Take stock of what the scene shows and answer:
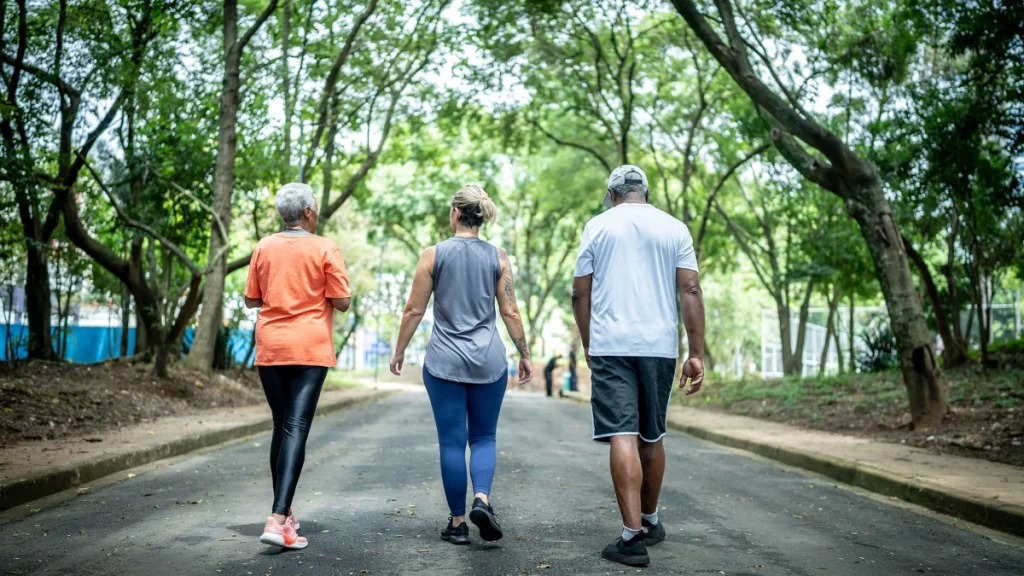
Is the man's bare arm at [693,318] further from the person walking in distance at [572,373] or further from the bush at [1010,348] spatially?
the person walking in distance at [572,373]

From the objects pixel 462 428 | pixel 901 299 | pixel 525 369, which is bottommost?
pixel 462 428

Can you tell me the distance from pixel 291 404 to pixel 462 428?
3.10ft

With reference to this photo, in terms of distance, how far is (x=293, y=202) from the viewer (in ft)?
17.9

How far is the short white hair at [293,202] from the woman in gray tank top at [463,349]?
75 cm

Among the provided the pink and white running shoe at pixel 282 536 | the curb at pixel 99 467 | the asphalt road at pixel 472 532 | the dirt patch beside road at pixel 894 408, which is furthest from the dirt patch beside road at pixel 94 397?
the dirt patch beside road at pixel 894 408

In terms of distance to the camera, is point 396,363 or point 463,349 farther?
point 396,363

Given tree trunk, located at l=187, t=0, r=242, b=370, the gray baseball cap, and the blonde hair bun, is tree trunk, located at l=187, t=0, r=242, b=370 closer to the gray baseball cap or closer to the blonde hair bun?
the blonde hair bun

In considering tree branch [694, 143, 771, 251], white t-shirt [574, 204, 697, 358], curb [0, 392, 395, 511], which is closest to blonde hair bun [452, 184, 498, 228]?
white t-shirt [574, 204, 697, 358]

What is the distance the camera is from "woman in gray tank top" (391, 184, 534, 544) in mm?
5312

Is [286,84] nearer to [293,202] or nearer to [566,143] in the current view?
[566,143]

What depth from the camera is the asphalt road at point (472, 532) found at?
187 inches

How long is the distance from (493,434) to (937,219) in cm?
1656

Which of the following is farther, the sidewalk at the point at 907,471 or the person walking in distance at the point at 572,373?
the person walking in distance at the point at 572,373

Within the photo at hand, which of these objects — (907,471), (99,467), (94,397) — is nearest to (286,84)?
(94,397)
